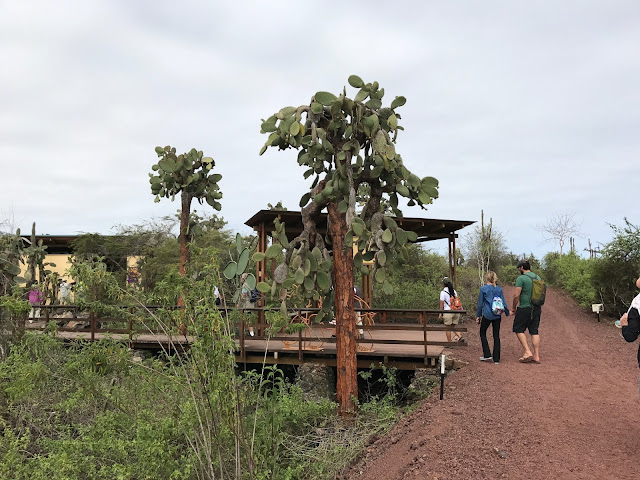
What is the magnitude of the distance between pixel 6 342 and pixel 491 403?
24.1ft

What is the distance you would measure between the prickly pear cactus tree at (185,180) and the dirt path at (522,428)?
830 cm

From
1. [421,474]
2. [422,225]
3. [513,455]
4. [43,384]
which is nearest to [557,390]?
[513,455]

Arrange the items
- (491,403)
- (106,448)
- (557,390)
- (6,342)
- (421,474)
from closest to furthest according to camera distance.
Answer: (421,474) < (106,448) < (491,403) < (557,390) < (6,342)

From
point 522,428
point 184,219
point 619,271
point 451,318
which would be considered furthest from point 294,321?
point 619,271

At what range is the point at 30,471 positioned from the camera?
5309 mm

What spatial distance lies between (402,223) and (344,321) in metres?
7.95

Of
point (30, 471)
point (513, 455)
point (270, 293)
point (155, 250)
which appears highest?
point (155, 250)

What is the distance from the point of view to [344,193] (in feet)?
21.1

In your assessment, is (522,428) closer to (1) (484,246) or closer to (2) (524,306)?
(2) (524,306)

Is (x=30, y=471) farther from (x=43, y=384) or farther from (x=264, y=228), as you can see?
(x=264, y=228)

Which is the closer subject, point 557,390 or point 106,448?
point 106,448

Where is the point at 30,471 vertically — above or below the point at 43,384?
below

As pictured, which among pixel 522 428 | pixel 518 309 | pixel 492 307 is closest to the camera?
pixel 522 428

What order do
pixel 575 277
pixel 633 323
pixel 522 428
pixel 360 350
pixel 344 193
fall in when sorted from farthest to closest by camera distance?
pixel 575 277 → pixel 360 350 → pixel 344 193 → pixel 522 428 → pixel 633 323
